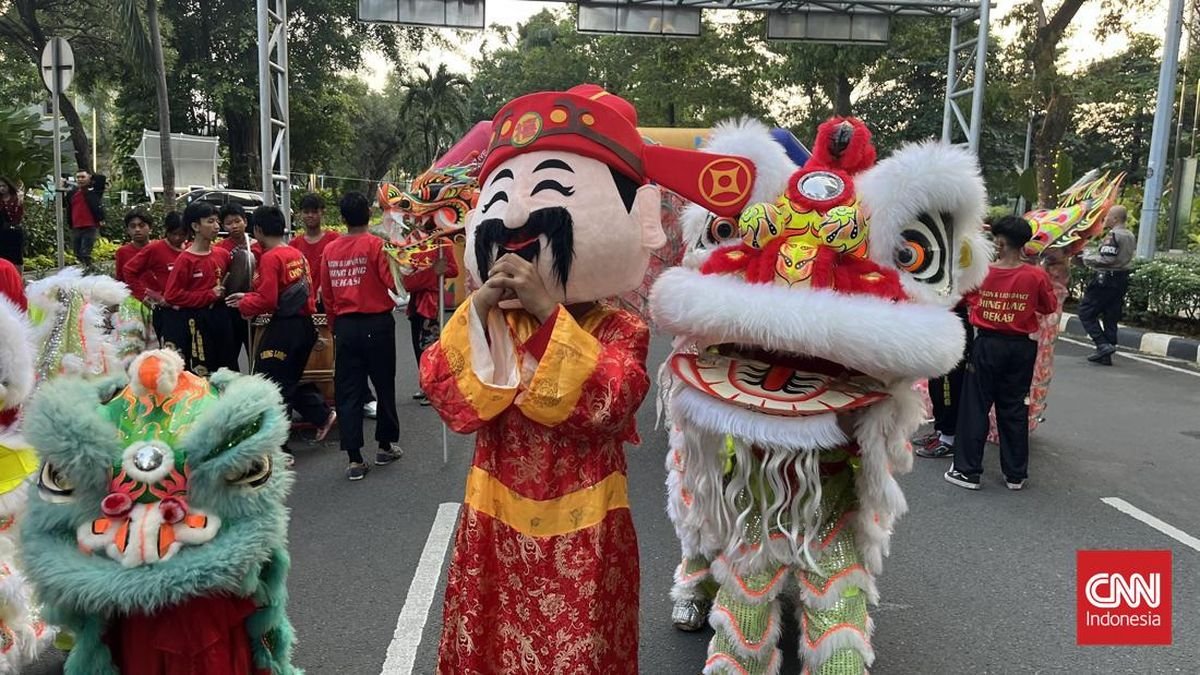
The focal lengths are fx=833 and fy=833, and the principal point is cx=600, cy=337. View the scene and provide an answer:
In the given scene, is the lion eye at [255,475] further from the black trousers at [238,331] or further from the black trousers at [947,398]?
the black trousers at [947,398]

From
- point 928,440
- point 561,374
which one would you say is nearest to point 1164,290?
point 928,440

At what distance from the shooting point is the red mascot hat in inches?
85.3

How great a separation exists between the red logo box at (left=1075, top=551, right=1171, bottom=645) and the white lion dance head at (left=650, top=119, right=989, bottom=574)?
125cm

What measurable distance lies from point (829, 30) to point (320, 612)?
11.0 metres

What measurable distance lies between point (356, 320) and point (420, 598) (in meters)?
1.99

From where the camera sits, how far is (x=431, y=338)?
6.72 meters

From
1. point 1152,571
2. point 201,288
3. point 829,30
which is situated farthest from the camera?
point 829,30

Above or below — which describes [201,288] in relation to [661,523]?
above

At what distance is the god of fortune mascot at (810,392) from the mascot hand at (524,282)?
51cm

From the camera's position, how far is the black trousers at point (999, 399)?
15.7 feet

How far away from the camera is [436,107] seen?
33469 mm

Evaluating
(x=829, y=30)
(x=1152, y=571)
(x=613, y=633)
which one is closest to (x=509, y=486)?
(x=613, y=633)

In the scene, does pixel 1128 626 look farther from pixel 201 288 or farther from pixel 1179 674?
pixel 201 288

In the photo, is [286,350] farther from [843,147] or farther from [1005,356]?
[1005,356]
